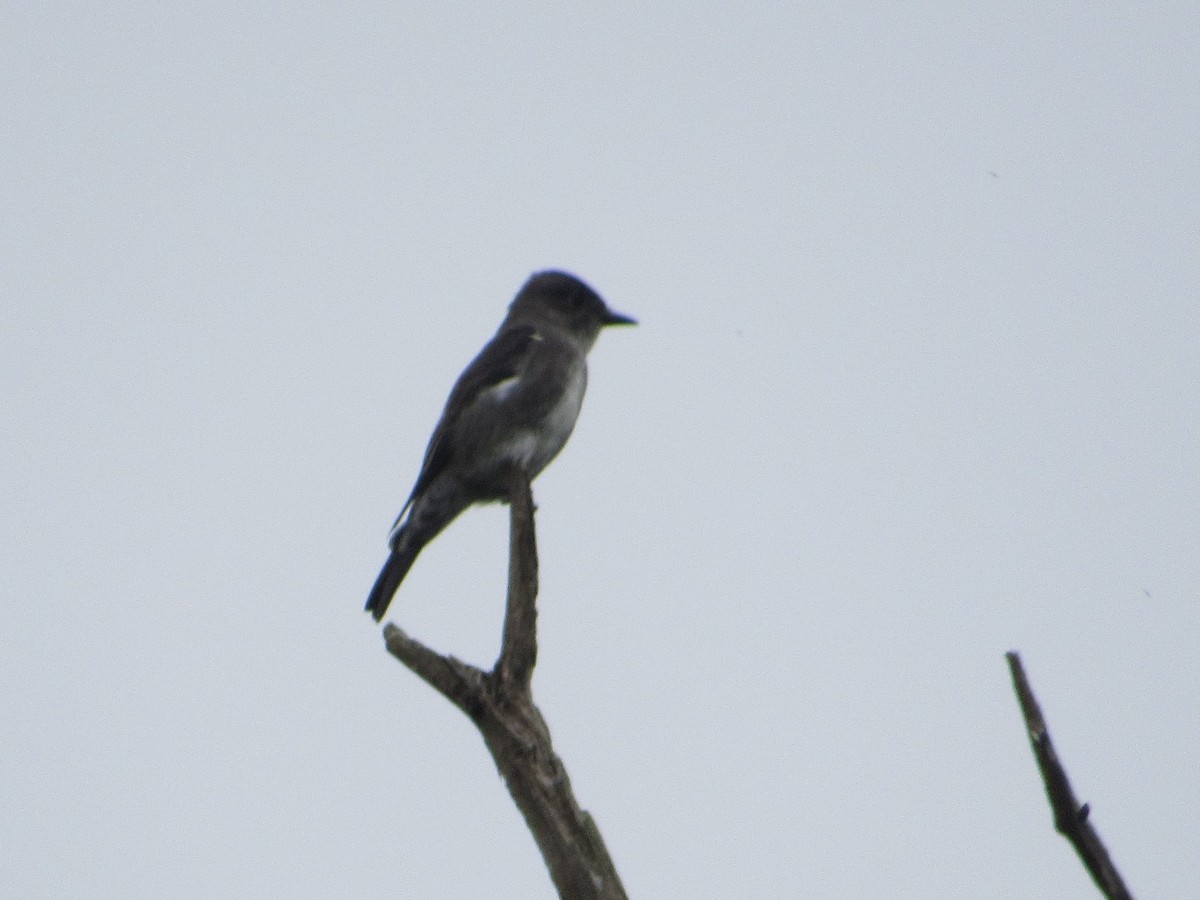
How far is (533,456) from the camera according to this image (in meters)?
7.21

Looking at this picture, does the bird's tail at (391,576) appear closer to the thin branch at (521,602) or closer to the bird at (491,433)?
the bird at (491,433)

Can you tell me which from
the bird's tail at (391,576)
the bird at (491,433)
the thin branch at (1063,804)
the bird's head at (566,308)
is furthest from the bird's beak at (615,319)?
the thin branch at (1063,804)

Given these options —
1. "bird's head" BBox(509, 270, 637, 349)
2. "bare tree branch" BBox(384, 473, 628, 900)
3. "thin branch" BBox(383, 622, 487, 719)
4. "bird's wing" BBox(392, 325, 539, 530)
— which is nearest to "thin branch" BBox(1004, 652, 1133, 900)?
"bare tree branch" BBox(384, 473, 628, 900)

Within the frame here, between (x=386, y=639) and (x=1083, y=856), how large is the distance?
7.90 ft

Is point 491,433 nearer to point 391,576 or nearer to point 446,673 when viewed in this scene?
point 391,576

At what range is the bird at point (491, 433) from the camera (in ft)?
23.5

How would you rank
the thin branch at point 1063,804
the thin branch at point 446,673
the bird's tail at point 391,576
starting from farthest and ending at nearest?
1. the bird's tail at point 391,576
2. the thin branch at point 446,673
3. the thin branch at point 1063,804

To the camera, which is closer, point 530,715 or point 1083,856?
point 1083,856

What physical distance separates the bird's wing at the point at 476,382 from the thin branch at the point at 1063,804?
5044 millimetres

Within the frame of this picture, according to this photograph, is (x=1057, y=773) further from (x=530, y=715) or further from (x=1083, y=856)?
(x=530, y=715)

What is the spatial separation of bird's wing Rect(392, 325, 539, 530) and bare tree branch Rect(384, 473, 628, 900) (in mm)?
2826

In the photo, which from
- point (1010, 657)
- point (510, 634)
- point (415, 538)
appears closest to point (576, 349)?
point (415, 538)

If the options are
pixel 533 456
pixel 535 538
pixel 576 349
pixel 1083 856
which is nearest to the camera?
pixel 1083 856

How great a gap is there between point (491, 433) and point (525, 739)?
10.9 ft
